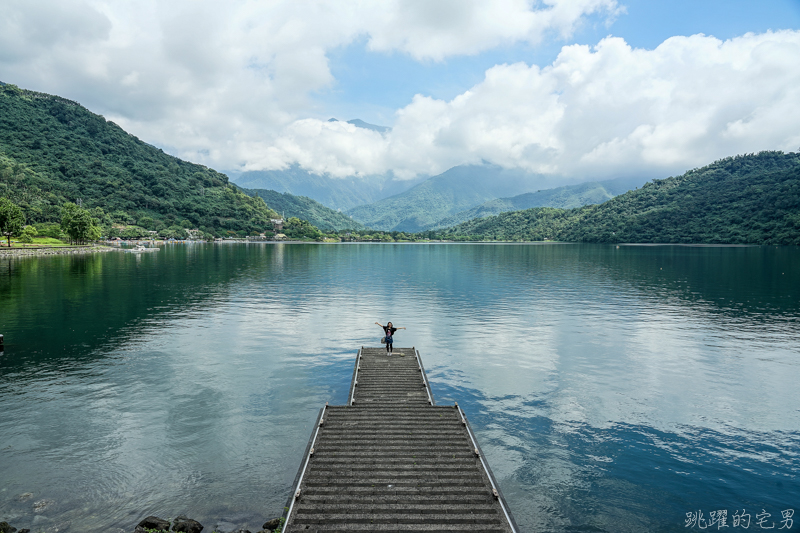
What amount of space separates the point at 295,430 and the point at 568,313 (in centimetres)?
4755

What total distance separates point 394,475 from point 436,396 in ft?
44.0

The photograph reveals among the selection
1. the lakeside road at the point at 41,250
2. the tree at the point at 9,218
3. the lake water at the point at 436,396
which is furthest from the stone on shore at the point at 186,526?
the tree at the point at 9,218

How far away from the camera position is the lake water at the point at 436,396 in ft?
62.7

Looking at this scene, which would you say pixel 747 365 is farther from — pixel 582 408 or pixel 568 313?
pixel 568 313

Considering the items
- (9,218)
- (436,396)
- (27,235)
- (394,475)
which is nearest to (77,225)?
(27,235)

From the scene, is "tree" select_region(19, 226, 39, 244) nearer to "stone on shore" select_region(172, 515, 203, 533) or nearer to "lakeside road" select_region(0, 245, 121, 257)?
"lakeside road" select_region(0, 245, 121, 257)

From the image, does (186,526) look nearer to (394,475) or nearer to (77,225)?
(394,475)

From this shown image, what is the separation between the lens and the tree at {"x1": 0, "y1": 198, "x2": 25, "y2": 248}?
139125 millimetres

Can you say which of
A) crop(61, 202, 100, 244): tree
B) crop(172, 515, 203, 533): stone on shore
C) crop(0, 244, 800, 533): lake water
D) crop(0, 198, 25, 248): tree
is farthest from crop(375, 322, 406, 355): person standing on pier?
crop(61, 202, 100, 244): tree

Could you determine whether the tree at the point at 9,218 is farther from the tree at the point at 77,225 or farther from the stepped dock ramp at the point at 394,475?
the stepped dock ramp at the point at 394,475

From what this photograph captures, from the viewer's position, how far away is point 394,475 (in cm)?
1795

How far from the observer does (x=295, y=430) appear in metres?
25.7

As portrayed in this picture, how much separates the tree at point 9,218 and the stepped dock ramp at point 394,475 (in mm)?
172479

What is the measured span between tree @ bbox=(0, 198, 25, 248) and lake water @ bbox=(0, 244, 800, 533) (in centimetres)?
10188
